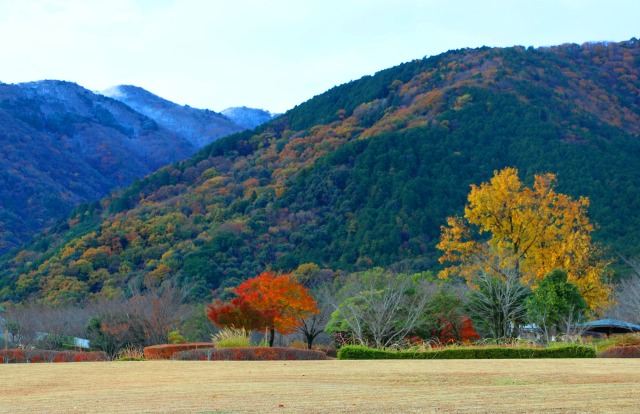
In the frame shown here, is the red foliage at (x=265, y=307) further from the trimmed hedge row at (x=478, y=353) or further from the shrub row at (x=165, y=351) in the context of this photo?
the trimmed hedge row at (x=478, y=353)

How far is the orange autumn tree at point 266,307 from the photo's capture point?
120 feet

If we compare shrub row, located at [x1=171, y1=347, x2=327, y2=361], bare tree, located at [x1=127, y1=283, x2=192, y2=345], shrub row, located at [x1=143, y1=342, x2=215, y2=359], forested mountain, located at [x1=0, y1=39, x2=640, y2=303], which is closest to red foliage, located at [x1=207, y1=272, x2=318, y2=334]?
shrub row, located at [x1=143, y1=342, x2=215, y2=359]

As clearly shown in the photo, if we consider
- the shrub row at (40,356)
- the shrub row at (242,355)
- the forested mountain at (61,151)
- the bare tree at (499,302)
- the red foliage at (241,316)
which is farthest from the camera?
the forested mountain at (61,151)

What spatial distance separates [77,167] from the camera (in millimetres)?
154875

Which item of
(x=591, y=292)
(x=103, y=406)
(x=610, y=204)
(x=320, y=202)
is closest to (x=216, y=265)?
(x=320, y=202)

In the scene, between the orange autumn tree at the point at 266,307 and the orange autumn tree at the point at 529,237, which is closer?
the orange autumn tree at the point at 266,307

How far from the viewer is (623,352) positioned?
27.3 meters

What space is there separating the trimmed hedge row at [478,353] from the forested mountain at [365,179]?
4257 cm

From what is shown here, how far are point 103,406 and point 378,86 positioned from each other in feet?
384

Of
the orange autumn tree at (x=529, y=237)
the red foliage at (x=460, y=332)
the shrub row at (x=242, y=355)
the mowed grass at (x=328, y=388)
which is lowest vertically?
the red foliage at (x=460, y=332)

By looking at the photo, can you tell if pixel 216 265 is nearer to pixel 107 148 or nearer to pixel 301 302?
pixel 301 302

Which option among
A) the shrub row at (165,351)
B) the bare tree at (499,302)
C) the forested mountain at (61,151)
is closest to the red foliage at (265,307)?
the shrub row at (165,351)

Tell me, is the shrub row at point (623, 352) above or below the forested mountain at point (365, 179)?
below

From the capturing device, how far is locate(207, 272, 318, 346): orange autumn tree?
3672 centimetres
